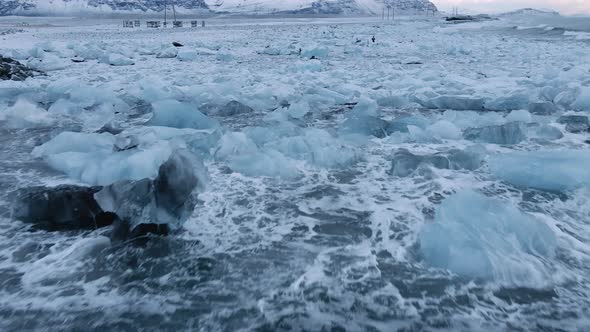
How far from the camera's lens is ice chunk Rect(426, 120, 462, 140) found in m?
4.31

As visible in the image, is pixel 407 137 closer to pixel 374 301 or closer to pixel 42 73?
pixel 374 301

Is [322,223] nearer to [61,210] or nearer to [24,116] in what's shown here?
[61,210]

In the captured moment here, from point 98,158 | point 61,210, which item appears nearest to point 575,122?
point 98,158

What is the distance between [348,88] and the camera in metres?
6.79

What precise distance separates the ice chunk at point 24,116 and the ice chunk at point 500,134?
4916 mm

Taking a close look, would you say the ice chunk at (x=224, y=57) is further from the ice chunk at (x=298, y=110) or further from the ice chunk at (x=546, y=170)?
the ice chunk at (x=546, y=170)

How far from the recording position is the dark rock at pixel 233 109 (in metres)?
5.45

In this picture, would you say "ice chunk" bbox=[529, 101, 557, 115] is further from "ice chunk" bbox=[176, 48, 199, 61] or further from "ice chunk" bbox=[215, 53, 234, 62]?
"ice chunk" bbox=[176, 48, 199, 61]

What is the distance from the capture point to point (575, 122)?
4.74 meters

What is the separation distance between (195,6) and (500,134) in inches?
5418

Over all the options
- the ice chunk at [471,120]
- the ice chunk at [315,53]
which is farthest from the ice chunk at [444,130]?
the ice chunk at [315,53]

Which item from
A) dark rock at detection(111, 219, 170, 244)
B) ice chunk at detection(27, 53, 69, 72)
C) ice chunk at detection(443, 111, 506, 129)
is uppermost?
ice chunk at detection(27, 53, 69, 72)

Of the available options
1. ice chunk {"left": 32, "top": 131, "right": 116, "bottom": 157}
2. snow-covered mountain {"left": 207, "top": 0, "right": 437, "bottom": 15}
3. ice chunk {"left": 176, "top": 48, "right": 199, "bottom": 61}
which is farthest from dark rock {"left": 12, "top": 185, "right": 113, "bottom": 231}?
snow-covered mountain {"left": 207, "top": 0, "right": 437, "bottom": 15}

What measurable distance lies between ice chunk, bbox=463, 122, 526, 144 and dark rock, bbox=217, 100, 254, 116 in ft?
9.27
